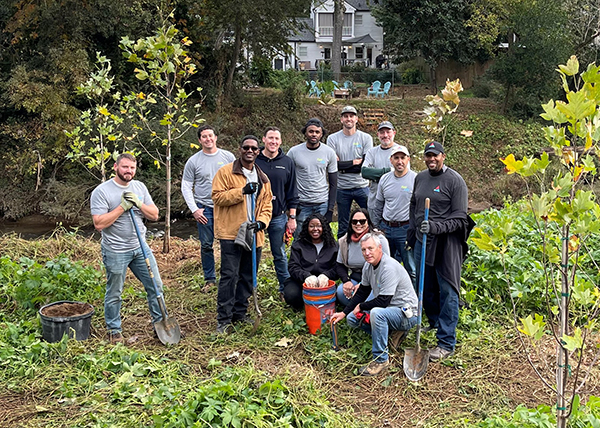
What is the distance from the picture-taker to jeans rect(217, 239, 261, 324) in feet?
17.0

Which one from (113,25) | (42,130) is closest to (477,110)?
(113,25)

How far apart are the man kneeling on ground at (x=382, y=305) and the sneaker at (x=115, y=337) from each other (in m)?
1.98

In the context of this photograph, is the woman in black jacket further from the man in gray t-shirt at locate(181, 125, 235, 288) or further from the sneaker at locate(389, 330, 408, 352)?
the man in gray t-shirt at locate(181, 125, 235, 288)

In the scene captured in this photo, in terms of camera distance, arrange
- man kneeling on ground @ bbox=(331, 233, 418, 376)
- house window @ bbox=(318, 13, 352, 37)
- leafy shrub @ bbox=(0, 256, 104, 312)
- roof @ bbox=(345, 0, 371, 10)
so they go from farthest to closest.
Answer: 1. house window @ bbox=(318, 13, 352, 37)
2. roof @ bbox=(345, 0, 371, 10)
3. leafy shrub @ bbox=(0, 256, 104, 312)
4. man kneeling on ground @ bbox=(331, 233, 418, 376)

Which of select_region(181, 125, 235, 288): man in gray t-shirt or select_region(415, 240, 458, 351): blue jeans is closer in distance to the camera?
select_region(415, 240, 458, 351): blue jeans

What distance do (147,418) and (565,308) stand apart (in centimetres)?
270

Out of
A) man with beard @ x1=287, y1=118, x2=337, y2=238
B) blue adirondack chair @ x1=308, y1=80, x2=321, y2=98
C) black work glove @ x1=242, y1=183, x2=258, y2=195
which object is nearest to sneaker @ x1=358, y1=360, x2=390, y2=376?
black work glove @ x1=242, y1=183, x2=258, y2=195

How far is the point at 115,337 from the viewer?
5.15m

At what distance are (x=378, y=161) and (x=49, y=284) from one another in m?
3.79

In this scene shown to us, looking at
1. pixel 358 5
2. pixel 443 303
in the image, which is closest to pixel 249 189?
pixel 443 303

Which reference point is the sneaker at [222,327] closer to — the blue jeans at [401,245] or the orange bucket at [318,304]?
the orange bucket at [318,304]

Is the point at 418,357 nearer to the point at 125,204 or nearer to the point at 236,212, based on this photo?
the point at 236,212

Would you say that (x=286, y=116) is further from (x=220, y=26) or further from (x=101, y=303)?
(x=101, y=303)

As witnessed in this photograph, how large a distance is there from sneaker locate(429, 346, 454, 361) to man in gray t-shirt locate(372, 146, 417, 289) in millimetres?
850
